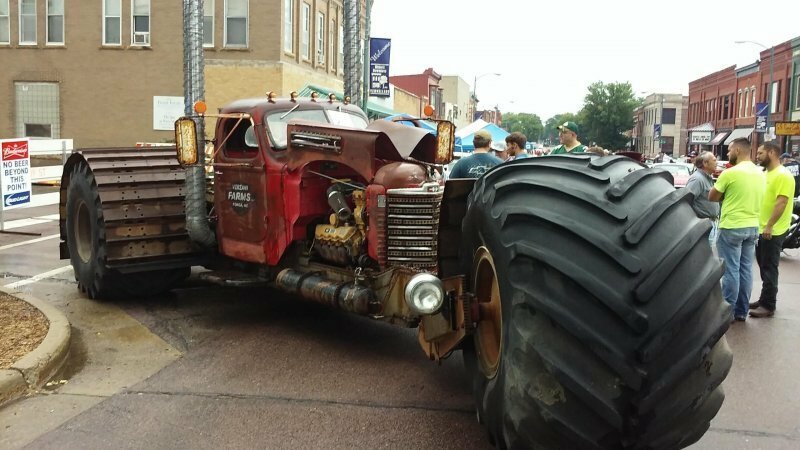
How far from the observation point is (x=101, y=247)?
7.56 m

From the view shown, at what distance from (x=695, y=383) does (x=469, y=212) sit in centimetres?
140

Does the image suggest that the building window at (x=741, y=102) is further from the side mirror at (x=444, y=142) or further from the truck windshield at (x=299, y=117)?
the side mirror at (x=444, y=142)

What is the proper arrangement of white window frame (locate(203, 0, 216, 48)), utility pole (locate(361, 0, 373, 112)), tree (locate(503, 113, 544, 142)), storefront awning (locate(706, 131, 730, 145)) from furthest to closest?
tree (locate(503, 113, 544, 142))
storefront awning (locate(706, 131, 730, 145))
white window frame (locate(203, 0, 216, 48))
utility pole (locate(361, 0, 373, 112))

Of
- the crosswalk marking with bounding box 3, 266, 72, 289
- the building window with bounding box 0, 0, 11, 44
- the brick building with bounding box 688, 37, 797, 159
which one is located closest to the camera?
the crosswalk marking with bounding box 3, 266, 72, 289

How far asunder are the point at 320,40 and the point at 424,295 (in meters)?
28.6

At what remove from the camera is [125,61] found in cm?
2795

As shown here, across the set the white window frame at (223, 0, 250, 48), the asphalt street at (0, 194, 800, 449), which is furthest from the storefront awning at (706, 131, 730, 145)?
the asphalt street at (0, 194, 800, 449)

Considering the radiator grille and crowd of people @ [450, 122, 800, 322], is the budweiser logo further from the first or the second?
the radiator grille

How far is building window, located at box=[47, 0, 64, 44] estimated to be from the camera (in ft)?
92.4

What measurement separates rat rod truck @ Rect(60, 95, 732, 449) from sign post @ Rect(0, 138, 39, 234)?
22.7ft

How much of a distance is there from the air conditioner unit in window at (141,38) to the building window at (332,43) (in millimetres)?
7849

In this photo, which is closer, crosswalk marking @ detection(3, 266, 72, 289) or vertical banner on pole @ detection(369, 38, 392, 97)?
crosswalk marking @ detection(3, 266, 72, 289)

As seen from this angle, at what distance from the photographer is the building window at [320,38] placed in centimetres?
3074

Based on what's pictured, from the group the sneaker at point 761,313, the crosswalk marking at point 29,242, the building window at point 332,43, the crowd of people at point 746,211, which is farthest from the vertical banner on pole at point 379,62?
the sneaker at point 761,313
